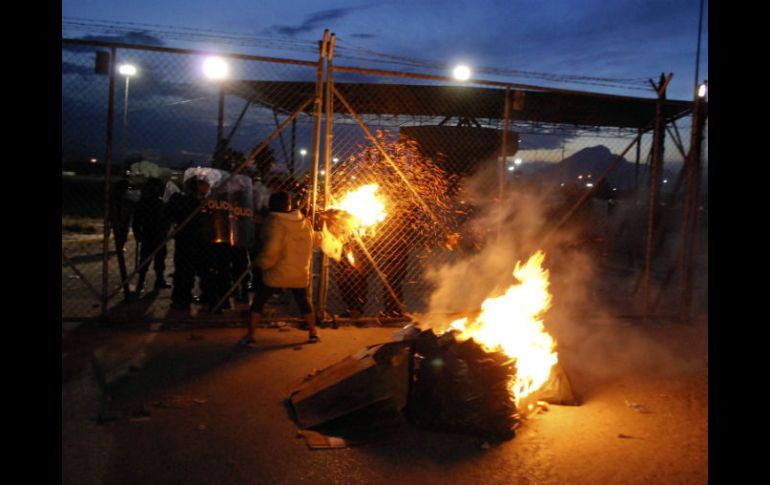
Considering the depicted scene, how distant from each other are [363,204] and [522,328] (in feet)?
8.97

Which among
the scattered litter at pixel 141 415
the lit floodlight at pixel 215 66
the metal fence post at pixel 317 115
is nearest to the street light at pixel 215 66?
the lit floodlight at pixel 215 66

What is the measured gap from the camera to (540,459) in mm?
3688

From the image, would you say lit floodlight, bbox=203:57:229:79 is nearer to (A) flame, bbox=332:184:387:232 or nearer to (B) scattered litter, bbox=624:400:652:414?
(A) flame, bbox=332:184:387:232

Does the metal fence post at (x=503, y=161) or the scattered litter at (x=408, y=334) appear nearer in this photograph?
the scattered litter at (x=408, y=334)

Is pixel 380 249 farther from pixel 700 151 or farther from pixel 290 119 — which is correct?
pixel 700 151

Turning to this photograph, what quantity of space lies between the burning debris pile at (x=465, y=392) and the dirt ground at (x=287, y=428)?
0.37 feet

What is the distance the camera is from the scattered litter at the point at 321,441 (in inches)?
145

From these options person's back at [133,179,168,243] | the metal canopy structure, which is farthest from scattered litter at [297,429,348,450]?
the metal canopy structure

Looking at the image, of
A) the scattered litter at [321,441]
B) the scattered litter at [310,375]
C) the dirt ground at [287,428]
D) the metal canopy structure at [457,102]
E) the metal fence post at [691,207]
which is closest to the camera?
the dirt ground at [287,428]

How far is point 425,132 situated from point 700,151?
7019 mm

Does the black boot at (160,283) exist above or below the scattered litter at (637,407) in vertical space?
above

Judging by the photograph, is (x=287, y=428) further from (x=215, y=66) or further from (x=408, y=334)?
(x=215, y=66)

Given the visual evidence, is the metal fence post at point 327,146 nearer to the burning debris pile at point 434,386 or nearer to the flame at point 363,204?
the flame at point 363,204
